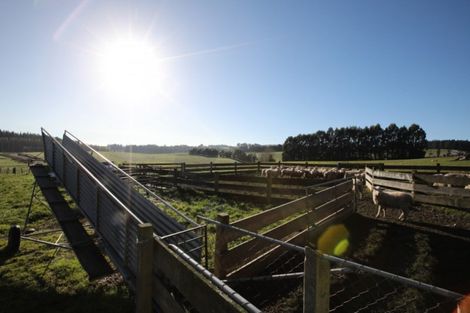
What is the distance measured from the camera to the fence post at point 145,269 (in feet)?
9.59

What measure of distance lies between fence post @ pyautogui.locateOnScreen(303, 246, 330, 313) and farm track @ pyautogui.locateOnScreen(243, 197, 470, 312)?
A: 2.23 metres

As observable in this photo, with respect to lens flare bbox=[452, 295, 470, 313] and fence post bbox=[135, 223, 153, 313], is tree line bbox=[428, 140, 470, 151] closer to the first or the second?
lens flare bbox=[452, 295, 470, 313]

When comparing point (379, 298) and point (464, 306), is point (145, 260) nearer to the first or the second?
point (464, 306)

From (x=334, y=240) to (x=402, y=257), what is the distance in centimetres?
156

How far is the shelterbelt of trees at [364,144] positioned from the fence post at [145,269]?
79719 mm

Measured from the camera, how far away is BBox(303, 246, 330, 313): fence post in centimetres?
209

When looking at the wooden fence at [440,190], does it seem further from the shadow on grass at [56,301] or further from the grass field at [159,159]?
the grass field at [159,159]

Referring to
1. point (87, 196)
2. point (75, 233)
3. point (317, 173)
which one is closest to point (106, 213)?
point (87, 196)

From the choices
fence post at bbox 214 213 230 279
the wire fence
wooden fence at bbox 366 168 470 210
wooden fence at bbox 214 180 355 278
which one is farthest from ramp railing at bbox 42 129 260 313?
wooden fence at bbox 366 168 470 210

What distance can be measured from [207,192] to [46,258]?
894 centimetres

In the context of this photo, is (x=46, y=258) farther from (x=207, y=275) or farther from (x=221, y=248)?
(x=207, y=275)

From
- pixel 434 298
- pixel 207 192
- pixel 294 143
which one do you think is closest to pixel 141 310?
pixel 434 298

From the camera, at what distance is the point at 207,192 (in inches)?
590

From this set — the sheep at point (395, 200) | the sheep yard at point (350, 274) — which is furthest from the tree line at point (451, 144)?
the sheep yard at point (350, 274)
